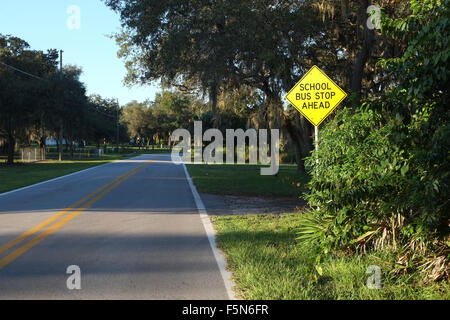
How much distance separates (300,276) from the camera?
5887 millimetres

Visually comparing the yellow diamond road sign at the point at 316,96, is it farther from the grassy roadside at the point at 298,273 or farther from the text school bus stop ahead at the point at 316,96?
the grassy roadside at the point at 298,273

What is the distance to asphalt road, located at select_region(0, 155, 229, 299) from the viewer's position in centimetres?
551

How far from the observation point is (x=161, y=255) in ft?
23.8

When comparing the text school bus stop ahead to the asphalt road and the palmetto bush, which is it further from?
the asphalt road

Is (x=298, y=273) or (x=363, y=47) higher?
(x=363, y=47)

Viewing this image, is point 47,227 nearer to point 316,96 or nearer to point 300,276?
point 300,276

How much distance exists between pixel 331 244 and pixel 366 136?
1.68 metres

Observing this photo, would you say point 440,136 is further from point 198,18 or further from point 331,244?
point 198,18

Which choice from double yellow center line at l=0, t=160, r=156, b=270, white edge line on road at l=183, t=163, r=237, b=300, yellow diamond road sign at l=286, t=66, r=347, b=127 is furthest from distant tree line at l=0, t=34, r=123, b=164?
yellow diamond road sign at l=286, t=66, r=347, b=127

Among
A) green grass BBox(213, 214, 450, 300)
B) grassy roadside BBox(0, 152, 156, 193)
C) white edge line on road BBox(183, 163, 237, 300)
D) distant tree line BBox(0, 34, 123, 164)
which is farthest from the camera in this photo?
distant tree line BBox(0, 34, 123, 164)

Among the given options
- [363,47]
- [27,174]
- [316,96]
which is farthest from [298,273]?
[27,174]

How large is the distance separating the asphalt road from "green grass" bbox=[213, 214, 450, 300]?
37cm

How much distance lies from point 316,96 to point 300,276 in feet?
14.8

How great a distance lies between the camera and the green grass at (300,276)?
205 inches
